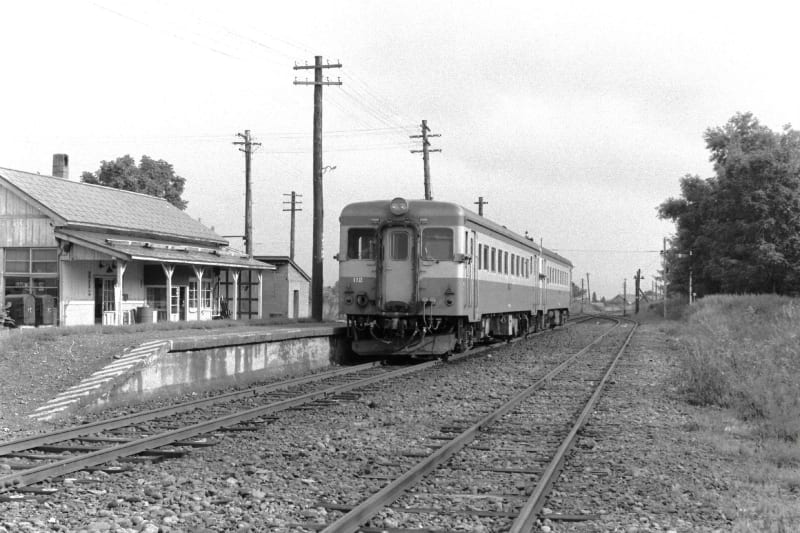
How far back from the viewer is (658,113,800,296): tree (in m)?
38.3

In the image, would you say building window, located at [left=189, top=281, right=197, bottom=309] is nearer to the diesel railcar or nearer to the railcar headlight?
the diesel railcar

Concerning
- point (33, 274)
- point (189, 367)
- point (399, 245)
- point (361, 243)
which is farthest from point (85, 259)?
point (189, 367)

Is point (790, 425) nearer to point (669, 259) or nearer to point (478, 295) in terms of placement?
point (478, 295)

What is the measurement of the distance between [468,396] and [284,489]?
5.67 m

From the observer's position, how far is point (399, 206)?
15594 mm

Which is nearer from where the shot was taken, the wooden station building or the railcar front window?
the railcar front window

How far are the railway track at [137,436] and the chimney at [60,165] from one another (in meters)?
25.6

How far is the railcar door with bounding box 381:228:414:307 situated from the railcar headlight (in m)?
0.33

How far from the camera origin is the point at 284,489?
19.5 feet

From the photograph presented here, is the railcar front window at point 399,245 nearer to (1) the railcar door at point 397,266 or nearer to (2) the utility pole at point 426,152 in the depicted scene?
(1) the railcar door at point 397,266

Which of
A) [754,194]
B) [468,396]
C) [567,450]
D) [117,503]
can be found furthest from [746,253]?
[117,503]

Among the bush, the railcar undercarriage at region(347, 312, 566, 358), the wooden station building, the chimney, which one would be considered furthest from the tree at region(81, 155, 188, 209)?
the bush

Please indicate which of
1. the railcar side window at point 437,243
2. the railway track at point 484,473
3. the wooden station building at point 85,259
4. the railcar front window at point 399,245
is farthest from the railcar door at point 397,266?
the wooden station building at point 85,259

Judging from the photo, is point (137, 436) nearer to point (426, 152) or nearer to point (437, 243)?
point (437, 243)
